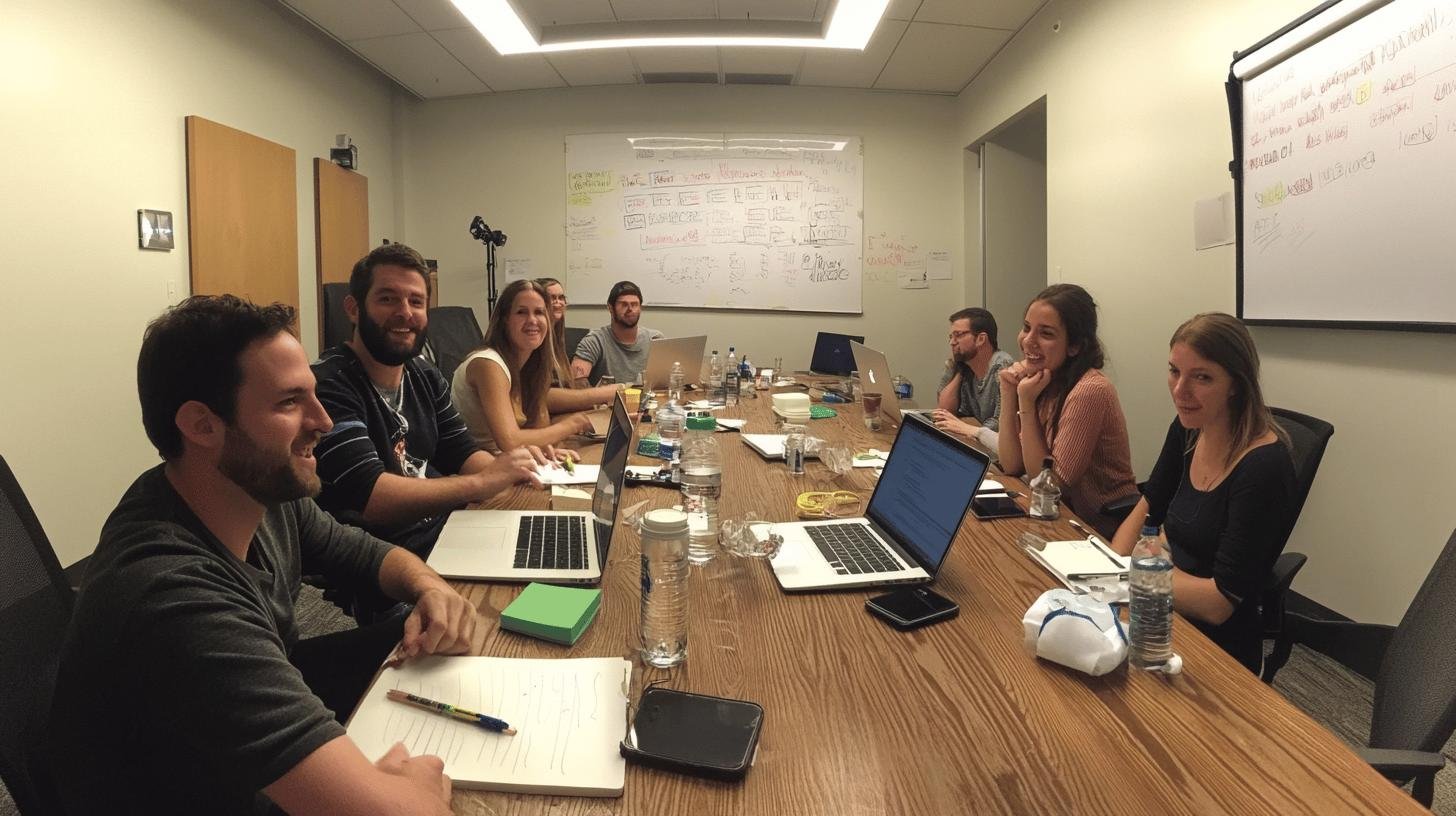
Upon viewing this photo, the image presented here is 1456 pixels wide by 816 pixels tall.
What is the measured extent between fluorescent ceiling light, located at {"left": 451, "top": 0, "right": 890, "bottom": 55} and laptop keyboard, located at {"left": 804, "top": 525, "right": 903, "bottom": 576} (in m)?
3.50

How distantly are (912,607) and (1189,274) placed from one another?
2.64 metres

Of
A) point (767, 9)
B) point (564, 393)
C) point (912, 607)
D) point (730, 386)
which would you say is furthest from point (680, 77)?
point (912, 607)

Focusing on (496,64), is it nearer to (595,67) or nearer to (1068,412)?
(595,67)

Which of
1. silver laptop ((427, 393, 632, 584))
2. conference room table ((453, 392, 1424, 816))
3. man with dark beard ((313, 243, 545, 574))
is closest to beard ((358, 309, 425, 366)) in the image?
man with dark beard ((313, 243, 545, 574))

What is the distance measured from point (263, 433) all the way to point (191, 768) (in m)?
0.38

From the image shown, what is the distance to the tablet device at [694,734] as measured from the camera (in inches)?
30.5

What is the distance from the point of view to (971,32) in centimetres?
438

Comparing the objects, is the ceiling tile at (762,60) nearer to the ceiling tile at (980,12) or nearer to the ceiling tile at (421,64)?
the ceiling tile at (980,12)

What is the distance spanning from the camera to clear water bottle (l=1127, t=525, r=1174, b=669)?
3.23 ft

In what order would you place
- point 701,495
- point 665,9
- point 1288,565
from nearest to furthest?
point 1288,565 < point 701,495 < point 665,9

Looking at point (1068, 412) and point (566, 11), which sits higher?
point (566, 11)

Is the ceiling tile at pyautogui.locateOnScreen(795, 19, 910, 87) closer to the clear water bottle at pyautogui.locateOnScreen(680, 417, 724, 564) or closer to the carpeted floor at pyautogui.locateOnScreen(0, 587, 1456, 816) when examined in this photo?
the clear water bottle at pyautogui.locateOnScreen(680, 417, 724, 564)

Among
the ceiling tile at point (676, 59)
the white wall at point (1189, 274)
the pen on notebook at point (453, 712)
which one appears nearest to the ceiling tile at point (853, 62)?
the ceiling tile at point (676, 59)

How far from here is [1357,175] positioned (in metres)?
2.22
